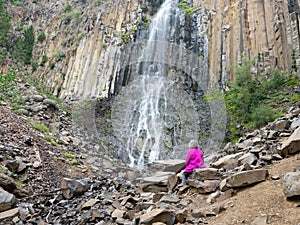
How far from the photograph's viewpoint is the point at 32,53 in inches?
1113

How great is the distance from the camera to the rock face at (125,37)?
17844 mm

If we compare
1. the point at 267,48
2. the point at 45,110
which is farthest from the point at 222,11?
the point at 45,110

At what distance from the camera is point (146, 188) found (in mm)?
6734

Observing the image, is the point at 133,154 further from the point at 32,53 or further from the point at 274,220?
the point at 32,53

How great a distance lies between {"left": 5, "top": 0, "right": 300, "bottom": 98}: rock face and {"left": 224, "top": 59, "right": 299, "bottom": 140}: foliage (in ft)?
3.80

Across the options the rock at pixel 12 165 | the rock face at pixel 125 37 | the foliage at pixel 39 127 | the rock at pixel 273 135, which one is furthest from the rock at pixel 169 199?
the rock face at pixel 125 37

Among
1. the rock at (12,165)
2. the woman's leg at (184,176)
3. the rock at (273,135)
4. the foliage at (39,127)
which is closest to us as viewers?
the woman's leg at (184,176)

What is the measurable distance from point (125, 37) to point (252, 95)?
12.2 metres

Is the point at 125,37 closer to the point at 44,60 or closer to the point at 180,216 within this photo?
the point at 44,60

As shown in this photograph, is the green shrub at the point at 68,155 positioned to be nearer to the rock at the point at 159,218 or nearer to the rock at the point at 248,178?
the rock at the point at 159,218

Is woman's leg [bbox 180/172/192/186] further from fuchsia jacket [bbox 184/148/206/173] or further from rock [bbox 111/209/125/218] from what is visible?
rock [bbox 111/209/125/218]

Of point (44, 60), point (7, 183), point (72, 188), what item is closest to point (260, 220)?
point (72, 188)

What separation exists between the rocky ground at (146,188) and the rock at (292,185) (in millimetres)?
13

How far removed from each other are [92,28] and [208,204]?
23.4 meters
